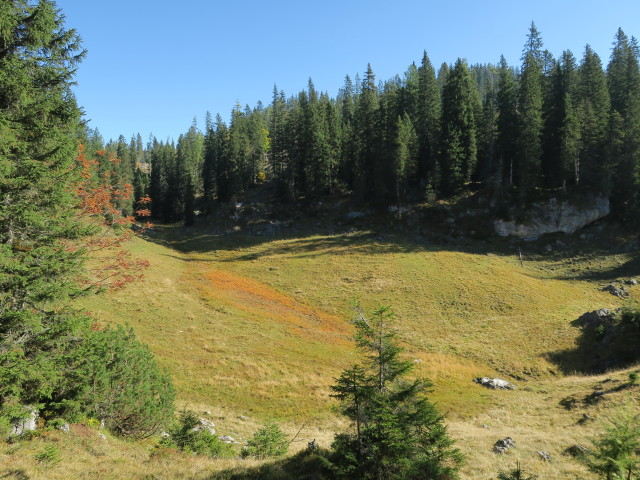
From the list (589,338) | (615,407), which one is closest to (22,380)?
(615,407)

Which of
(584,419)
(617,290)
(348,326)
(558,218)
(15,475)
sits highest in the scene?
(558,218)

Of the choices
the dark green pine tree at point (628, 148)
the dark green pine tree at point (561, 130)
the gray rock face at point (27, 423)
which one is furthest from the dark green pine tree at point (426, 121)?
the gray rock face at point (27, 423)

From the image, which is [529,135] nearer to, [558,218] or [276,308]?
[558,218]

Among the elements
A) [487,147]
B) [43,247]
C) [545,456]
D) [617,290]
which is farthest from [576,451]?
[487,147]

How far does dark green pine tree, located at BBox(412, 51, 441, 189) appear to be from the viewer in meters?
65.1

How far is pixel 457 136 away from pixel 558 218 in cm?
2040

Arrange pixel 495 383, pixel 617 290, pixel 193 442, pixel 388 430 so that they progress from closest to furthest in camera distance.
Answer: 1. pixel 388 430
2. pixel 193 442
3. pixel 495 383
4. pixel 617 290

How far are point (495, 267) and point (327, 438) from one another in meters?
38.4

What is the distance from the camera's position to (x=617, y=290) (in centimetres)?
3944

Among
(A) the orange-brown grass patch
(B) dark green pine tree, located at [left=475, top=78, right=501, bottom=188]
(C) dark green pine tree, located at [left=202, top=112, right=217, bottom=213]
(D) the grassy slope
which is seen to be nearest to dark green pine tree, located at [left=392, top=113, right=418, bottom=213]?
(D) the grassy slope

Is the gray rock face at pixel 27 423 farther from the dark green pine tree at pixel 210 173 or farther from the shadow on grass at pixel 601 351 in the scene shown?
the dark green pine tree at pixel 210 173

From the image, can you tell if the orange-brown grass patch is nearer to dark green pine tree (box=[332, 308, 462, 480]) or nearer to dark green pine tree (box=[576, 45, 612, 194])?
dark green pine tree (box=[332, 308, 462, 480])

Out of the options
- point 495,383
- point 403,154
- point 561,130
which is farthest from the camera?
point 403,154

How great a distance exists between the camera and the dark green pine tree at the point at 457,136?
196ft
